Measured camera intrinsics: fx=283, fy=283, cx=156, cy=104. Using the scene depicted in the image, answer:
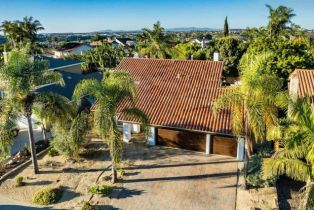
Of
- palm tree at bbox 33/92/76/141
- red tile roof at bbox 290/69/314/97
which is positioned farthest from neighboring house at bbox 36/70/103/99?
red tile roof at bbox 290/69/314/97

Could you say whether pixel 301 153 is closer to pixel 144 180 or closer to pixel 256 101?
pixel 256 101

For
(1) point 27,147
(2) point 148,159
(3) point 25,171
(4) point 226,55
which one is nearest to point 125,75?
(2) point 148,159

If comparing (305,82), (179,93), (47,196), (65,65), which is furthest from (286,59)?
(65,65)

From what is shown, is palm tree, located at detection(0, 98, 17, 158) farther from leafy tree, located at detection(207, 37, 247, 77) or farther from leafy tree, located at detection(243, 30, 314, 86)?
leafy tree, located at detection(207, 37, 247, 77)

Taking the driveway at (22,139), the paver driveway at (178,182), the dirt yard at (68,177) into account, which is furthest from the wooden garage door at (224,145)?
the driveway at (22,139)

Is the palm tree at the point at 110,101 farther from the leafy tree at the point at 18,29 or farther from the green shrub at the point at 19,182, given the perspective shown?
the leafy tree at the point at 18,29

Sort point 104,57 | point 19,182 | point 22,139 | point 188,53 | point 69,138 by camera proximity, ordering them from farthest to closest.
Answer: point 104,57
point 188,53
point 22,139
point 69,138
point 19,182
